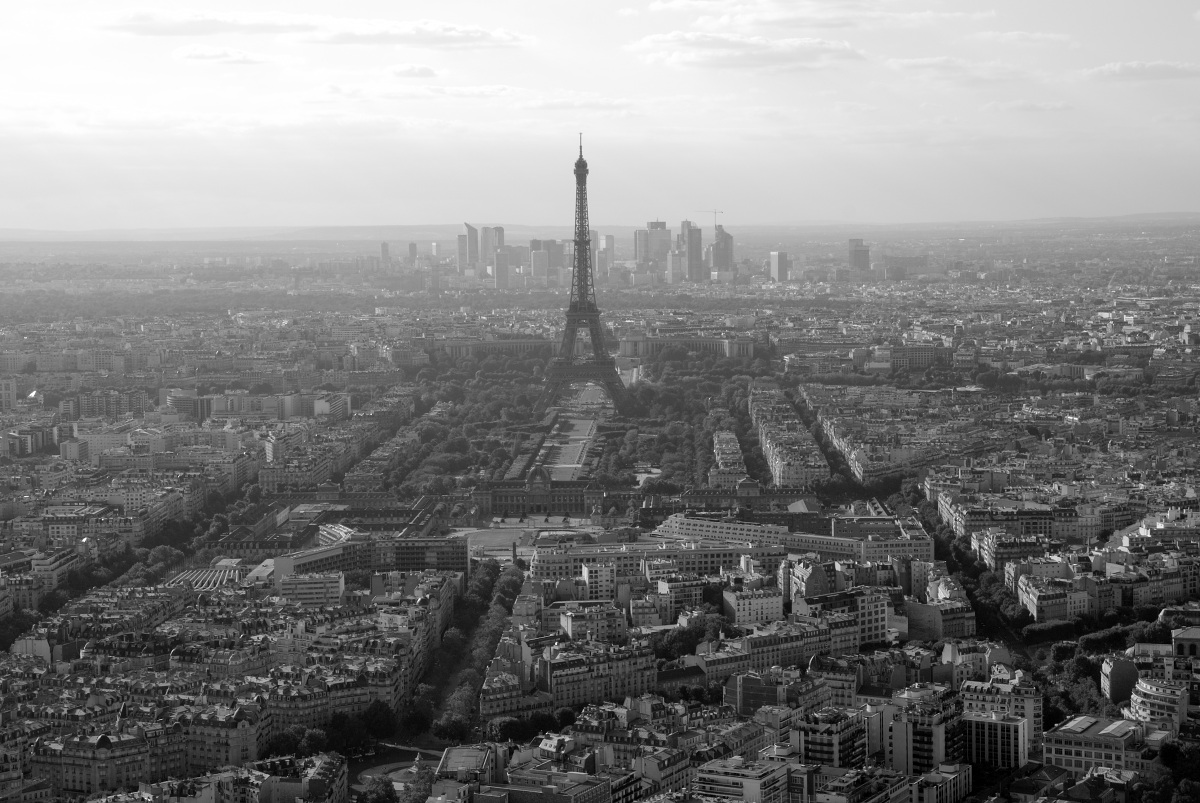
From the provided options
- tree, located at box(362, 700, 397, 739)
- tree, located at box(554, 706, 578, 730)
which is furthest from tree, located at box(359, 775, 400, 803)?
tree, located at box(554, 706, 578, 730)

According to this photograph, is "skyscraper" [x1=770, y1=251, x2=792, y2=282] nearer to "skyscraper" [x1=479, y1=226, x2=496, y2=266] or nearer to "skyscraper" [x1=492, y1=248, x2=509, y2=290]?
"skyscraper" [x1=492, y1=248, x2=509, y2=290]

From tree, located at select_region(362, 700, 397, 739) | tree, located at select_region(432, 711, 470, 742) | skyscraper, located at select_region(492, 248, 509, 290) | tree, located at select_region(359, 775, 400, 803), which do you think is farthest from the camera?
skyscraper, located at select_region(492, 248, 509, 290)

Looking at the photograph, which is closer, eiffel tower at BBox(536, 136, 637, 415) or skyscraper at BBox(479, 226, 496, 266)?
eiffel tower at BBox(536, 136, 637, 415)

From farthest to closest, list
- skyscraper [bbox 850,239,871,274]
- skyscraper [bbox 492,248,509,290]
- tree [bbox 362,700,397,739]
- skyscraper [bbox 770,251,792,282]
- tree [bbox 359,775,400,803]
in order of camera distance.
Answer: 1. skyscraper [bbox 850,239,871,274]
2. skyscraper [bbox 770,251,792,282]
3. skyscraper [bbox 492,248,509,290]
4. tree [bbox 362,700,397,739]
5. tree [bbox 359,775,400,803]

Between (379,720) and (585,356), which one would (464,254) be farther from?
(379,720)

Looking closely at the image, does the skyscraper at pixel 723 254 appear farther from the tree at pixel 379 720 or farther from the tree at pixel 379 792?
the tree at pixel 379 792

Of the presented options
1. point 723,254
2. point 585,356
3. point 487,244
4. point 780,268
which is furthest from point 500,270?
point 585,356
